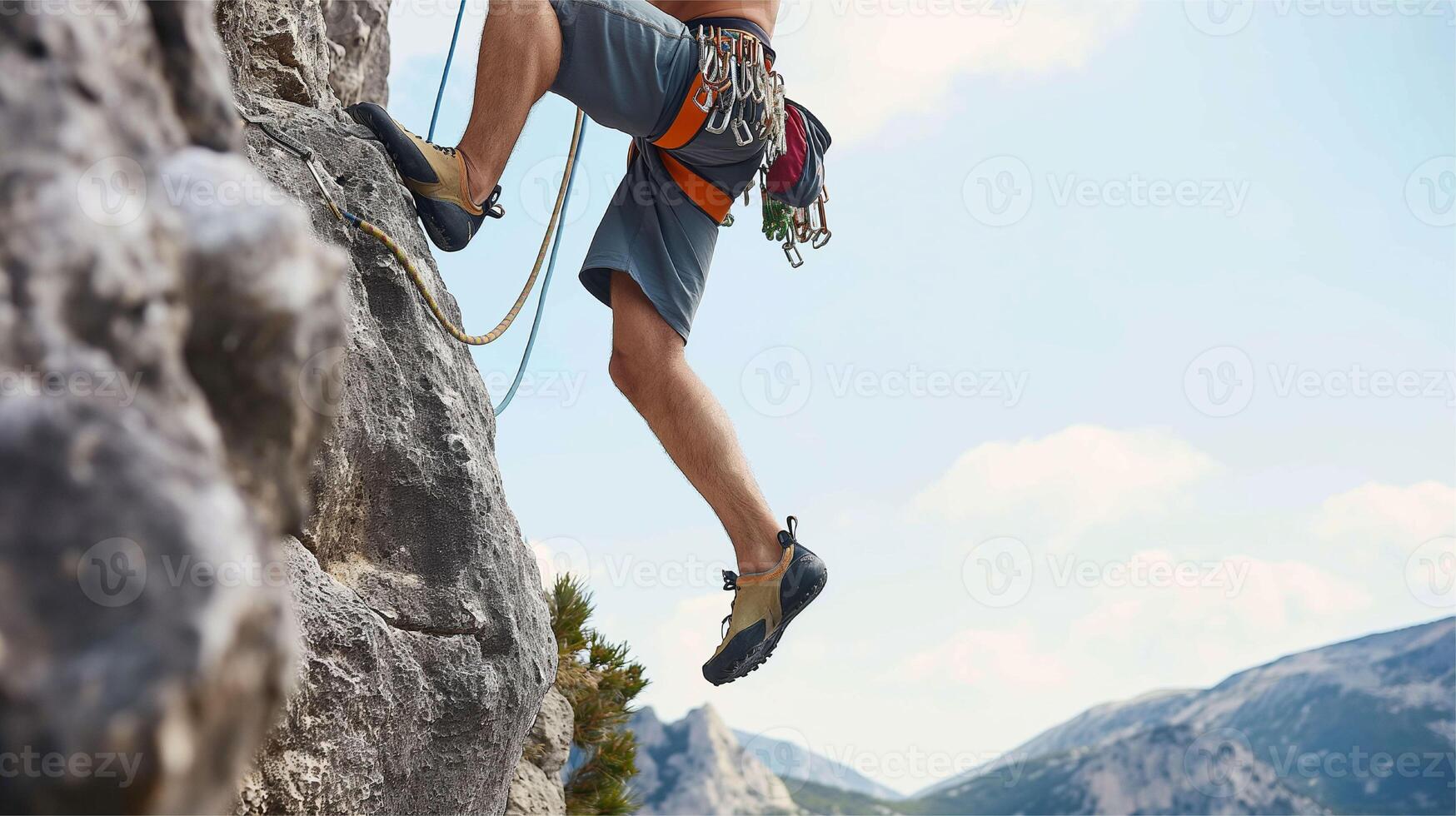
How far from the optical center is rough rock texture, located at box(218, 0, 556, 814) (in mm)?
2480

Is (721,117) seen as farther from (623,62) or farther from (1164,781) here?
(1164,781)

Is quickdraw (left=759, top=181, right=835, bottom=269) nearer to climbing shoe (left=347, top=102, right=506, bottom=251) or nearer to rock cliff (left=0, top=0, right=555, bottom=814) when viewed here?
climbing shoe (left=347, top=102, right=506, bottom=251)

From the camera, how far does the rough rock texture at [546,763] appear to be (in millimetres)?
4817

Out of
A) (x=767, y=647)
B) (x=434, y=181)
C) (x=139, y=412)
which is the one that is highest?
(x=434, y=181)

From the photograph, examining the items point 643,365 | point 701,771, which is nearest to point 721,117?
point 643,365

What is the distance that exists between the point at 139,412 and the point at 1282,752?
70297 millimetres

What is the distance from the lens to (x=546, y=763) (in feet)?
17.1

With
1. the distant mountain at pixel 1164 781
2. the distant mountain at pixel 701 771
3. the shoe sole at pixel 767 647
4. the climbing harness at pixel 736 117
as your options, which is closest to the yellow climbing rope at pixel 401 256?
the climbing harness at pixel 736 117

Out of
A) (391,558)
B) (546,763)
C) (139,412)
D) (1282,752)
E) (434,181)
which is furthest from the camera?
(1282,752)

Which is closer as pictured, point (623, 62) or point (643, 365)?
point (623, 62)

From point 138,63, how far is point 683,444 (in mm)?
2568

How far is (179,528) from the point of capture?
31.0 inches

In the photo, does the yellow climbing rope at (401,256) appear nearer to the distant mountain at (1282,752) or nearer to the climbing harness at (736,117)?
Result: the climbing harness at (736,117)

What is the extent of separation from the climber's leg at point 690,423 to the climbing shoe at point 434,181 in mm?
537
